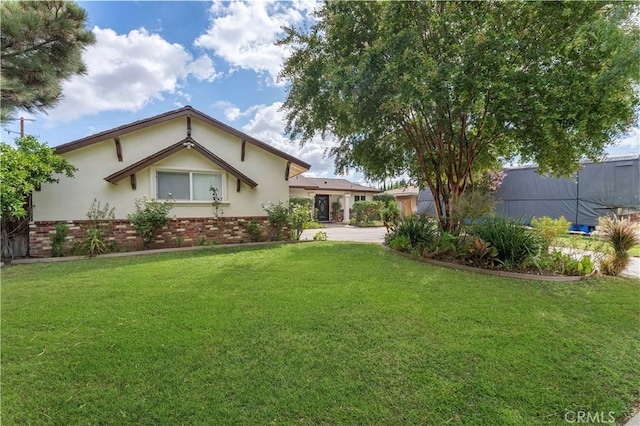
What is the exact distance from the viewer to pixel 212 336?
311cm

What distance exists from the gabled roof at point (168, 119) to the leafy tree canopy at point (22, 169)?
2.42ft

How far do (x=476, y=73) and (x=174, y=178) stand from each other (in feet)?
30.9

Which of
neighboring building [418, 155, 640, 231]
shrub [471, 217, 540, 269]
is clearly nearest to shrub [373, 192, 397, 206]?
neighboring building [418, 155, 640, 231]

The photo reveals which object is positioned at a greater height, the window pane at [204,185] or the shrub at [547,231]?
the window pane at [204,185]

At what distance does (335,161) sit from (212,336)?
352 inches

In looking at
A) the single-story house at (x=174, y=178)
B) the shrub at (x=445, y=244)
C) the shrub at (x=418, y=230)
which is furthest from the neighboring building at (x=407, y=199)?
the shrub at (x=445, y=244)

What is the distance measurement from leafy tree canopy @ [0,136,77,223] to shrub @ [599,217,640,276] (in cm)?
1340

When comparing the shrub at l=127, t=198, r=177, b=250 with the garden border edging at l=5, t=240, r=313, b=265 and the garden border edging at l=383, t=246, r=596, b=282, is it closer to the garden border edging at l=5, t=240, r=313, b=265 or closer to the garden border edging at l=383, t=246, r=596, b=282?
the garden border edging at l=5, t=240, r=313, b=265

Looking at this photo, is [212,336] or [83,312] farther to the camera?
[83,312]

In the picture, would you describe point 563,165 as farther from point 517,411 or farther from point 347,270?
point 517,411

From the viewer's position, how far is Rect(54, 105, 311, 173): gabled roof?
8.21m

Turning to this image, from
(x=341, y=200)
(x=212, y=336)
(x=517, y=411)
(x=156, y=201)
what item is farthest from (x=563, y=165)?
(x=341, y=200)

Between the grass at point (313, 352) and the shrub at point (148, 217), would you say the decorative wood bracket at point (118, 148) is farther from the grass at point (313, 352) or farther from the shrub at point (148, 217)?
the grass at point (313, 352)

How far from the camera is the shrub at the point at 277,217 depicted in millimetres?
10444
